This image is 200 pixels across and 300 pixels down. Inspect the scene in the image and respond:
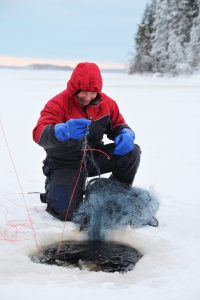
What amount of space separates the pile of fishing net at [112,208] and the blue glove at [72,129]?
22.0 inches

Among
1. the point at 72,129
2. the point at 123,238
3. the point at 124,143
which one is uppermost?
the point at 72,129

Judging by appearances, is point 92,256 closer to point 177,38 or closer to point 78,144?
point 78,144

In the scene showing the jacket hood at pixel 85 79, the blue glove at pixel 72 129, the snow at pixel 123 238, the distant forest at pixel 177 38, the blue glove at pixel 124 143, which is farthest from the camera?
the distant forest at pixel 177 38

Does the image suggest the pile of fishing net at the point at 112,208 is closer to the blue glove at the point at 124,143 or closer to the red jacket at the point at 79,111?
the blue glove at the point at 124,143

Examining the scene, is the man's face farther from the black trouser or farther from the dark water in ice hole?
the dark water in ice hole

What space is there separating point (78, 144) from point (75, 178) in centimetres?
34

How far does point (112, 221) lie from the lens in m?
3.61

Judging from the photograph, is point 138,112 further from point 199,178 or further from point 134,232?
point 134,232

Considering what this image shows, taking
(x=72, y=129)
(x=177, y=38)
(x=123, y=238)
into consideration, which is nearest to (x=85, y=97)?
(x=72, y=129)

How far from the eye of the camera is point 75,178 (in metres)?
3.85

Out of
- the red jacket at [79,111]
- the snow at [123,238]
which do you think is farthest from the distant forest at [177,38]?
the red jacket at [79,111]

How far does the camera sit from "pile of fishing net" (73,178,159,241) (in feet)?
11.7

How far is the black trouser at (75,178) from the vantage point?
12.5ft

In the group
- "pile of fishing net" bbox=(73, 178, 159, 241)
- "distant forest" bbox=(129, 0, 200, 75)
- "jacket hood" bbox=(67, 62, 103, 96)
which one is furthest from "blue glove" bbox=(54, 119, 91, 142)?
"distant forest" bbox=(129, 0, 200, 75)
